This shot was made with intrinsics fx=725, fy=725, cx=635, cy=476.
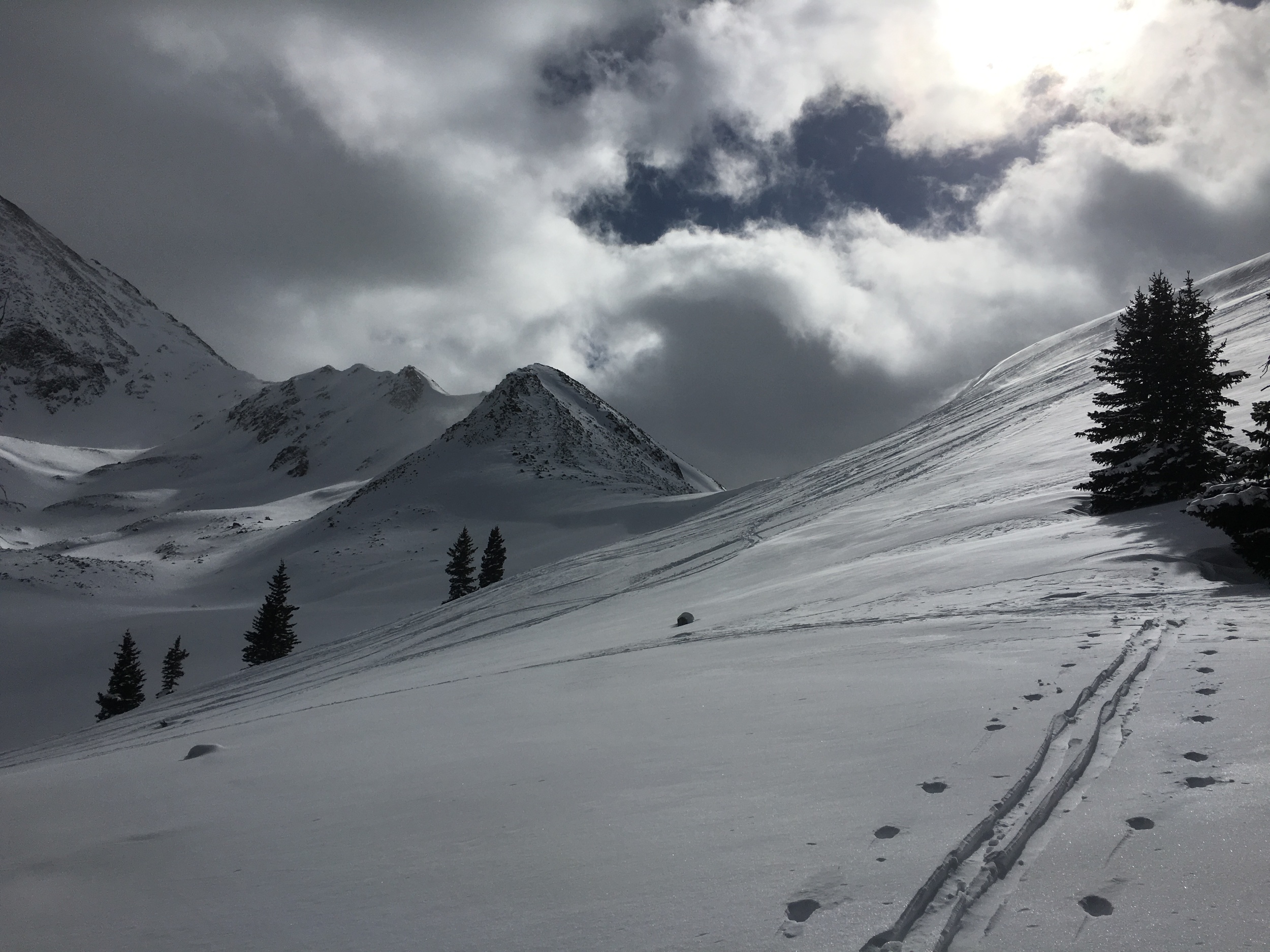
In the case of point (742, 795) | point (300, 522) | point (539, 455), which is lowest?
point (742, 795)

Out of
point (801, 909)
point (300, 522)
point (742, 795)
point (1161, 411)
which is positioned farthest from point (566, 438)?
point (801, 909)

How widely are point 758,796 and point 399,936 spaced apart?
7.45ft

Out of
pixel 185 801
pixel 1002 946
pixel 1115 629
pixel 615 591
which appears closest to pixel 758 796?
pixel 1002 946

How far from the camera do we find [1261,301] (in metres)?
47.5

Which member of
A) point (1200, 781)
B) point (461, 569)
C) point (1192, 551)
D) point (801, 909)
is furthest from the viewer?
point (461, 569)

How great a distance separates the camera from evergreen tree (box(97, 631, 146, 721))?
39656mm

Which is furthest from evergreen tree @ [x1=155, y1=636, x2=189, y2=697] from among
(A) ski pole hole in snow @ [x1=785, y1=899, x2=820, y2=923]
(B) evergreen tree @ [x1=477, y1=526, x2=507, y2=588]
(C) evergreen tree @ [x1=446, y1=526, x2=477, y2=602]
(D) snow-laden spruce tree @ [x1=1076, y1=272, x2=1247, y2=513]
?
(A) ski pole hole in snow @ [x1=785, y1=899, x2=820, y2=923]

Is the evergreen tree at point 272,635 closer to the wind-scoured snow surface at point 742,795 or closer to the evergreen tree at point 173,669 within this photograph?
the evergreen tree at point 173,669

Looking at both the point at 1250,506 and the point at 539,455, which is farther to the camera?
the point at 539,455

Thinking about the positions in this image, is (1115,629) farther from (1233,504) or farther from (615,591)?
(615,591)

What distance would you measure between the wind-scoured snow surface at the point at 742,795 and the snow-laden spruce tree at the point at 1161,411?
5.04m

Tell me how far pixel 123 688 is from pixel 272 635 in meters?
7.96

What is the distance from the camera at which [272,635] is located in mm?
45906

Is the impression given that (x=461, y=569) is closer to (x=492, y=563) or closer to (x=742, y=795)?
(x=492, y=563)
